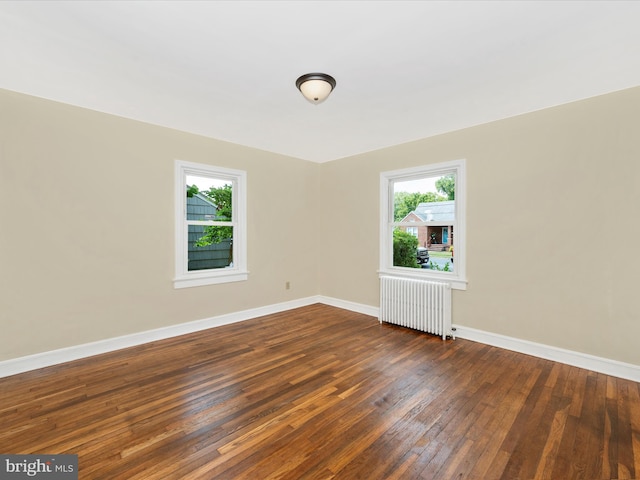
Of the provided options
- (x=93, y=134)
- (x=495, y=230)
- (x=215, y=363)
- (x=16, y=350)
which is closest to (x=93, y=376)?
(x=16, y=350)

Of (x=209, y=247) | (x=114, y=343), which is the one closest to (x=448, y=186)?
(x=209, y=247)

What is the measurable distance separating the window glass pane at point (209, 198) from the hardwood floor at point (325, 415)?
1777mm

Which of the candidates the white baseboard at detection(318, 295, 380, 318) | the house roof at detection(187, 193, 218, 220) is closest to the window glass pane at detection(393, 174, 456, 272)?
the white baseboard at detection(318, 295, 380, 318)

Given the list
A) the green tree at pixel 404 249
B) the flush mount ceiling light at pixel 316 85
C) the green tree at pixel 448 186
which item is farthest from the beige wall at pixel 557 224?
the flush mount ceiling light at pixel 316 85

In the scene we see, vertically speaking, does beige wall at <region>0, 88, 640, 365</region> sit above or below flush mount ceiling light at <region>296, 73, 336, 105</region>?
below

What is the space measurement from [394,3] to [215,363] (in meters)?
3.23

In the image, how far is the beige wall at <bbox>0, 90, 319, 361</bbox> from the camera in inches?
107

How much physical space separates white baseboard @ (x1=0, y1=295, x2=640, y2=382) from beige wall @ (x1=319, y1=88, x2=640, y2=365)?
74 millimetres

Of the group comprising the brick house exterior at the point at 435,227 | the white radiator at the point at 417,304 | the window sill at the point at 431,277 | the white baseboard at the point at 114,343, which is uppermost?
the brick house exterior at the point at 435,227

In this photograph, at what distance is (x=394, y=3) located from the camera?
1685mm

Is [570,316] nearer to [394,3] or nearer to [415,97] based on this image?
[415,97]

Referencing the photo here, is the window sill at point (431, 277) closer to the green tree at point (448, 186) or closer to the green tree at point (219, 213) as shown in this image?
the green tree at point (448, 186)

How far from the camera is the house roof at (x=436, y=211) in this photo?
385 centimetres

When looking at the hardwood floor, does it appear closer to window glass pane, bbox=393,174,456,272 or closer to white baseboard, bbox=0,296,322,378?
white baseboard, bbox=0,296,322,378
